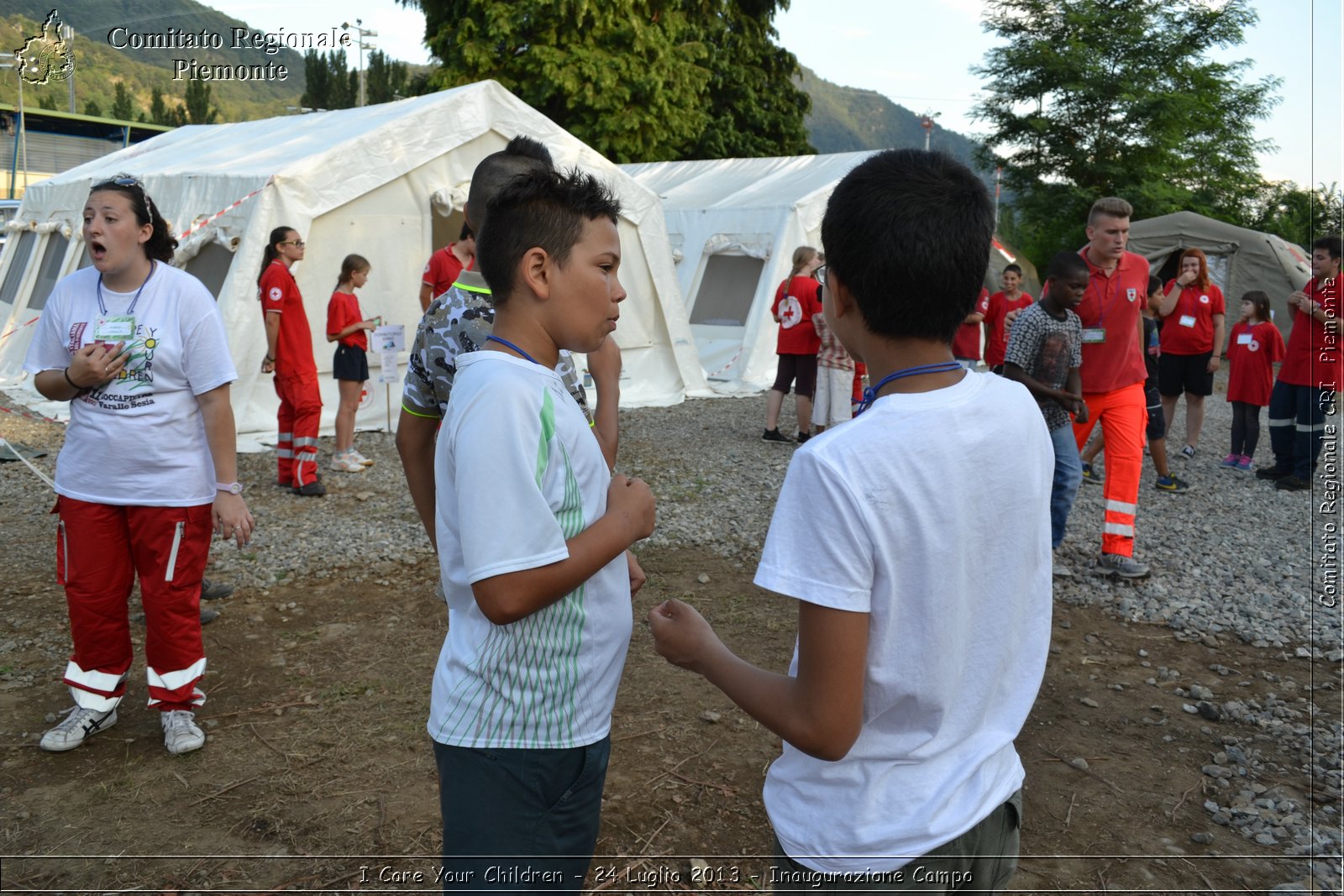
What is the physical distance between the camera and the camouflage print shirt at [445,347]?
2760 mm

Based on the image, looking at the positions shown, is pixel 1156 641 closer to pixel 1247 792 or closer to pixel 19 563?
pixel 1247 792

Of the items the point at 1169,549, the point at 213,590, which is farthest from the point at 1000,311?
the point at 213,590

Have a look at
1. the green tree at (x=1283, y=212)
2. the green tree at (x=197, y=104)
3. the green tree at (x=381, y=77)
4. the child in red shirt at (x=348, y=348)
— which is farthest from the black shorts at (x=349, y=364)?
the green tree at (x=197, y=104)

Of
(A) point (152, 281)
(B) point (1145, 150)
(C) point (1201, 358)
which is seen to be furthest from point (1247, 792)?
(B) point (1145, 150)

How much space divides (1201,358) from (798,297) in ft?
13.3

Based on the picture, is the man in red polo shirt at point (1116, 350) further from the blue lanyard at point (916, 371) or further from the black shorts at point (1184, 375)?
the black shorts at point (1184, 375)

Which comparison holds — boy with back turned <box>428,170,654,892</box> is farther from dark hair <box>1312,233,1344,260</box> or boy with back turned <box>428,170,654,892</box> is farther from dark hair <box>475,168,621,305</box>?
dark hair <box>1312,233,1344,260</box>

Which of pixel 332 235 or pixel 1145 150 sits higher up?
pixel 1145 150

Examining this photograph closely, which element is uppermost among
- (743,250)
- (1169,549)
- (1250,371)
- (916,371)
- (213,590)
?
(743,250)

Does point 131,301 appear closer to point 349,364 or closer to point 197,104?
point 349,364

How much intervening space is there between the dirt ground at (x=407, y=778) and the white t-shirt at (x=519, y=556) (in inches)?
57.4

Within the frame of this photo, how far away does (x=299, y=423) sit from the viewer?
7.22 metres

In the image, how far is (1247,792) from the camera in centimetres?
342

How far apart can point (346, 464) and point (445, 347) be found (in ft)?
19.1
